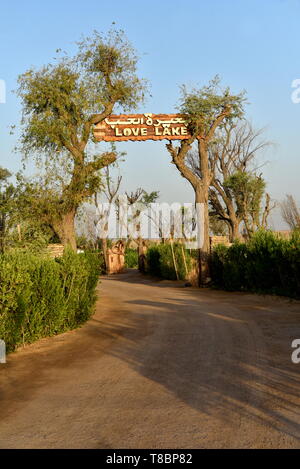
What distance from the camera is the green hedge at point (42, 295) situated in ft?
30.8

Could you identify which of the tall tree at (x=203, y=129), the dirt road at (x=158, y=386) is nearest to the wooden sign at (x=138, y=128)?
the tall tree at (x=203, y=129)

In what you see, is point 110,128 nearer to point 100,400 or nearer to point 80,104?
point 80,104

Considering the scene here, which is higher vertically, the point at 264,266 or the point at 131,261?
the point at 264,266

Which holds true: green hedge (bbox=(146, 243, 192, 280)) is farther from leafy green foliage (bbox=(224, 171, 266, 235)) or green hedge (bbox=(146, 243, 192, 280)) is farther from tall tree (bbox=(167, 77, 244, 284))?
leafy green foliage (bbox=(224, 171, 266, 235))

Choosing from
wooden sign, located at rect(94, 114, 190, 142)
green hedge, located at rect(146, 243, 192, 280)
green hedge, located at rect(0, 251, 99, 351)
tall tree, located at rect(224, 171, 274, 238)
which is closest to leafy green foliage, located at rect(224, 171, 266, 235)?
tall tree, located at rect(224, 171, 274, 238)

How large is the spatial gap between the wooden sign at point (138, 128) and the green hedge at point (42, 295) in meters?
9.80

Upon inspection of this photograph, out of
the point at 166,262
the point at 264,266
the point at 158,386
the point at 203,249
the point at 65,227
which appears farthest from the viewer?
the point at 166,262

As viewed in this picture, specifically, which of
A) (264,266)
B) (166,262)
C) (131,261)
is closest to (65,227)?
(264,266)

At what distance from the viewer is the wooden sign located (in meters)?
22.4

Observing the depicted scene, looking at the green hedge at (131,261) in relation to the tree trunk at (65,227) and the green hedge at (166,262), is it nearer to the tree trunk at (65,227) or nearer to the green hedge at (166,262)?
the green hedge at (166,262)

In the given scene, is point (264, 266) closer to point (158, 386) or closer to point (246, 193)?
point (158, 386)

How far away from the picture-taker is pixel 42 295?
10.6m

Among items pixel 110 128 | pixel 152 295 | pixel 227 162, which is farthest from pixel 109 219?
pixel 152 295

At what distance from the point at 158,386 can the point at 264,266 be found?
11.9m
